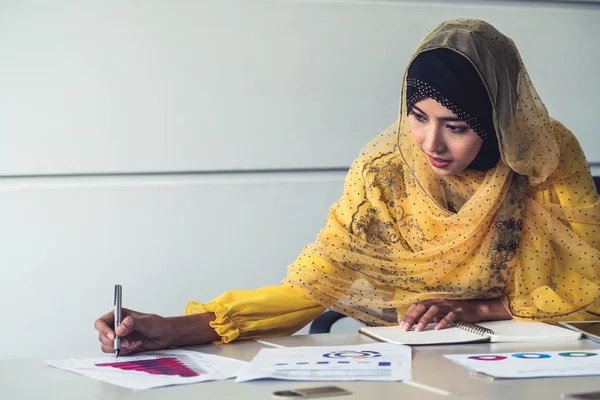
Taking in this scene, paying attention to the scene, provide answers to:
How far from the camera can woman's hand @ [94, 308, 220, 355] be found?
136 centimetres

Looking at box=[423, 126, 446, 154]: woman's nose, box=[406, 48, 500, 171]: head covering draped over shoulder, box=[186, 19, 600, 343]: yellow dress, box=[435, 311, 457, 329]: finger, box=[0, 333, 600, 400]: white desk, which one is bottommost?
box=[0, 333, 600, 400]: white desk

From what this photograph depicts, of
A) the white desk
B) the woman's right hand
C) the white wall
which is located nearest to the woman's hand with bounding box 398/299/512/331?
the white desk

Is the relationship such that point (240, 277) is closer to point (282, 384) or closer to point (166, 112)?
point (166, 112)

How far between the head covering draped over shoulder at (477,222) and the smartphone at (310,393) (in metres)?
0.66

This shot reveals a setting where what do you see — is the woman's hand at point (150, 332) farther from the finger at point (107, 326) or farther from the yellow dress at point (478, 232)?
the yellow dress at point (478, 232)

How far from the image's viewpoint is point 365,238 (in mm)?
1831

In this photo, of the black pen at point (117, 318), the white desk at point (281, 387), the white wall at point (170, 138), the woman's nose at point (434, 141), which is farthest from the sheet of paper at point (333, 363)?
the white wall at point (170, 138)

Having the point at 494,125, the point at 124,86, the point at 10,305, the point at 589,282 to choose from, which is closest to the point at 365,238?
the point at 494,125

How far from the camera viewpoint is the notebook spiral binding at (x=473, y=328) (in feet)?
4.73

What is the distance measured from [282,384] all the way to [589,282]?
0.94 meters

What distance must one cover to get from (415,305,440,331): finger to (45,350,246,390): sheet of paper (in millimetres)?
419

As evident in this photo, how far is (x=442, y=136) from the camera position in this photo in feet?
5.52

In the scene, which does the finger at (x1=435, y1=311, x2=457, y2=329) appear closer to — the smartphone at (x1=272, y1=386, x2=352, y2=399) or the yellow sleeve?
the yellow sleeve

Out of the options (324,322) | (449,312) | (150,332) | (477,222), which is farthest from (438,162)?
(150,332)
